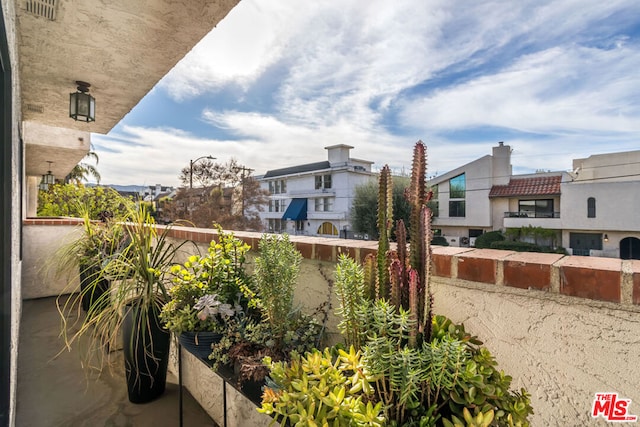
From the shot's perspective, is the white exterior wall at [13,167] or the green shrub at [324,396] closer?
the green shrub at [324,396]

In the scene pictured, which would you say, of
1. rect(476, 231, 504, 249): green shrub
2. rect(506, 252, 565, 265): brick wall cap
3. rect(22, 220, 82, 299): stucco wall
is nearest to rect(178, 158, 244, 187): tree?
rect(22, 220, 82, 299): stucco wall

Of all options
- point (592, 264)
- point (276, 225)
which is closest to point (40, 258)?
point (592, 264)

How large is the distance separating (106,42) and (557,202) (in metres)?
23.7

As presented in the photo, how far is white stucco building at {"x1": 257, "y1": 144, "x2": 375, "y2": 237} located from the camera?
24438 mm

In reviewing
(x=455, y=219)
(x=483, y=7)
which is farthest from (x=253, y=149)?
(x=483, y=7)

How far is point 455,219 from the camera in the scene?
2320 centimetres

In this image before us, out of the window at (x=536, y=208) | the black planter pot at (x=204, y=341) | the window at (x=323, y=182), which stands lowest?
the black planter pot at (x=204, y=341)

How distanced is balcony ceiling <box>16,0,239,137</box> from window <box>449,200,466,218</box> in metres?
23.2

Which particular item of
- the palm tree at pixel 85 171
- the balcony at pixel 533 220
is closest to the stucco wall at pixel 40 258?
the palm tree at pixel 85 171

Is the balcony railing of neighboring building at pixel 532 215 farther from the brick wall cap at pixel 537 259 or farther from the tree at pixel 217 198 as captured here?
the brick wall cap at pixel 537 259

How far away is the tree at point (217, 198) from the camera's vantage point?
18.5 metres

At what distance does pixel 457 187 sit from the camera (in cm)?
Result: 2330

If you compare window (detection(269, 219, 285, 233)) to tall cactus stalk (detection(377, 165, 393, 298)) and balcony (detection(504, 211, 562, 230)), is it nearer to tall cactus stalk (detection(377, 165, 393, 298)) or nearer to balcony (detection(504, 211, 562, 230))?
balcony (detection(504, 211, 562, 230))

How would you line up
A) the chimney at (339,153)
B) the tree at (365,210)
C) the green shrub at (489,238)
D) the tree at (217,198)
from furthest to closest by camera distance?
the chimney at (339,153) < the green shrub at (489,238) < the tree at (365,210) < the tree at (217,198)
